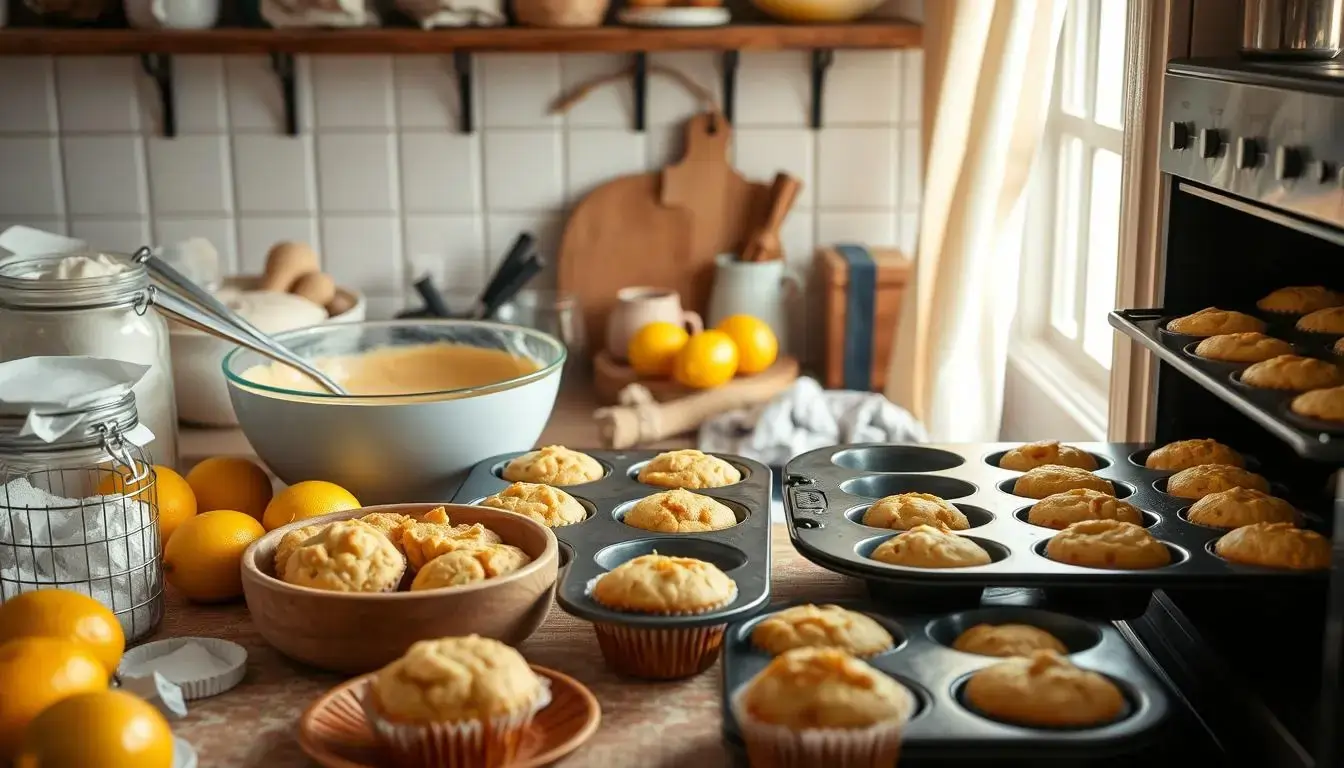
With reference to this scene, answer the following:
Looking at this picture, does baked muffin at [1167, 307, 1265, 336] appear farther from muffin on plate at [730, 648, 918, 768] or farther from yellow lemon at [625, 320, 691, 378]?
yellow lemon at [625, 320, 691, 378]

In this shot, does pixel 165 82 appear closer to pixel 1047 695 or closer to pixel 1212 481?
pixel 1212 481

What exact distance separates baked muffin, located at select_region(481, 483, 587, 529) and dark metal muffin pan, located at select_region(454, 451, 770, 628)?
0.02 m

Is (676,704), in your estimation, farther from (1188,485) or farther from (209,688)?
(1188,485)

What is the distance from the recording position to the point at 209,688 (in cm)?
94

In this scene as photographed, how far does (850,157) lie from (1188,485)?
5.37ft

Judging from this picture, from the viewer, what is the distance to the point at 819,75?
2572 millimetres

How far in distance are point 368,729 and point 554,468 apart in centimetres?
42

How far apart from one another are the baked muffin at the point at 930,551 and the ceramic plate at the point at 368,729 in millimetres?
240

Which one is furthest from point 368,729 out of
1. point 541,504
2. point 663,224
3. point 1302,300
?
point 663,224

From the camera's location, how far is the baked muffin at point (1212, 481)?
3.49 ft

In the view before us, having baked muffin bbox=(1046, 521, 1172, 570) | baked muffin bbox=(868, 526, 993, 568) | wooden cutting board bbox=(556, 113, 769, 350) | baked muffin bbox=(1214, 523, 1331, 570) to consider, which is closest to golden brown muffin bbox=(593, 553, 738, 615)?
baked muffin bbox=(868, 526, 993, 568)

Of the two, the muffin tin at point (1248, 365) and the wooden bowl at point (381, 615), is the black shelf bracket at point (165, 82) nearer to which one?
the wooden bowl at point (381, 615)

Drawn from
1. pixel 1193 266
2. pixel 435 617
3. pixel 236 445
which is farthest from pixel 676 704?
pixel 236 445

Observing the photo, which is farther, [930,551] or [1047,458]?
[1047,458]
